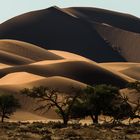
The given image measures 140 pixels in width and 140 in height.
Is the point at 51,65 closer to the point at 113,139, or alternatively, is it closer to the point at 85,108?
the point at 85,108

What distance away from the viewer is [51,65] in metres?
163

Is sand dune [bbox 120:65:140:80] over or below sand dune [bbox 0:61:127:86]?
over

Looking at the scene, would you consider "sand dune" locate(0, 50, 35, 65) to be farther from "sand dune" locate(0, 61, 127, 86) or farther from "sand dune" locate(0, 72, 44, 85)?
"sand dune" locate(0, 72, 44, 85)

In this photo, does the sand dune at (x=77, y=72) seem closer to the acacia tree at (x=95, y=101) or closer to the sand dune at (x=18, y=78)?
A: the sand dune at (x=18, y=78)

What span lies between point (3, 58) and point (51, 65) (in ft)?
81.6

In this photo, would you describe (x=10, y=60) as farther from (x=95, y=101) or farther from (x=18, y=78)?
(x=95, y=101)

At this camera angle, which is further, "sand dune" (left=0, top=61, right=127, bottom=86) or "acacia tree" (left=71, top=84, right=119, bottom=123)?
"sand dune" (left=0, top=61, right=127, bottom=86)

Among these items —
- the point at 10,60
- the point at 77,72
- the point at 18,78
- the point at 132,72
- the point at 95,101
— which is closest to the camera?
the point at 95,101

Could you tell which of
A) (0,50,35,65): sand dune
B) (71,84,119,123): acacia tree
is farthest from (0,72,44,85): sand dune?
Answer: (71,84,119,123): acacia tree

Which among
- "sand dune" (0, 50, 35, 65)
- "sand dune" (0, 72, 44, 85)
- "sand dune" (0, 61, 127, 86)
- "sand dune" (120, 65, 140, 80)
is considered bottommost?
"sand dune" (0, 72, 44, 85)

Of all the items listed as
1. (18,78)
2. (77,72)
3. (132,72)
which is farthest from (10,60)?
(132,72)

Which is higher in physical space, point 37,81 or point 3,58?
point 3,58

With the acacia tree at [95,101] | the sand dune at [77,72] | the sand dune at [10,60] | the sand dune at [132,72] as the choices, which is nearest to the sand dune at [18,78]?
the sand dune at [77,72]

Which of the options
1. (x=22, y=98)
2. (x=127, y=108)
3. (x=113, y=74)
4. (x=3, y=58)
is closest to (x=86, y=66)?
(x=113, y=74)
